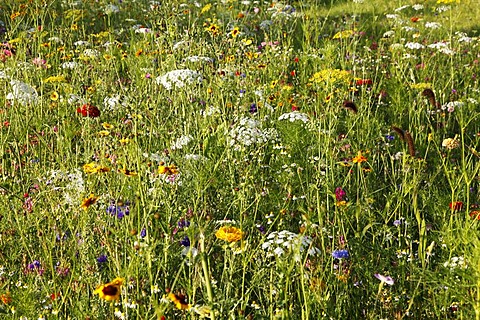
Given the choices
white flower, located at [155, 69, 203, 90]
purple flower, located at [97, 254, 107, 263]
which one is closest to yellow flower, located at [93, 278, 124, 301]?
purple flower, located at [97, 254, 107, 263]

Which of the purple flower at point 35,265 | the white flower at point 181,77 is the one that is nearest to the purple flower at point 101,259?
the purple flower at point 35,265

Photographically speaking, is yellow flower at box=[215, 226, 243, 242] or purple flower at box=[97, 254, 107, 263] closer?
yellow flower at box=[215, 226, 243, 242]

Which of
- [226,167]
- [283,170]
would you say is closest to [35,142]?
[226,167]

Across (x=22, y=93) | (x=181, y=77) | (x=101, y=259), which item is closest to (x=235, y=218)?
(x=101, y=259)

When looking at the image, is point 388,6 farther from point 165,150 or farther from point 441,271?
point 441,271

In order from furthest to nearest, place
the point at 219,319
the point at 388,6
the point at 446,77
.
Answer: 1. the point at 388,6
2. the point at 446,77
3. the point at 219,319

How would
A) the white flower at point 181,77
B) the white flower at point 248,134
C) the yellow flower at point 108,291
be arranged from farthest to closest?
the white flower at point 181,77
the white flower at point 248,134
the yellow flower at point 108,291

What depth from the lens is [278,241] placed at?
84.4 inches

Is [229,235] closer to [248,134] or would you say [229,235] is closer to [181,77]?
[248,134]

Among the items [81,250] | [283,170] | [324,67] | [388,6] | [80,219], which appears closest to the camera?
[81,250]

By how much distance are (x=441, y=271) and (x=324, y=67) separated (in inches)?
103

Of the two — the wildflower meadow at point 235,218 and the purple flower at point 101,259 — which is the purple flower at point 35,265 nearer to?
the wildflower meadow at point 235,218

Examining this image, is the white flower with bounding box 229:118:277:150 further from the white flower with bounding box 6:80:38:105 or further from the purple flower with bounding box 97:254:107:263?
the white flower with bounding box 6:80:38:105

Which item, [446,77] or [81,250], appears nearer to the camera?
[81,250]
